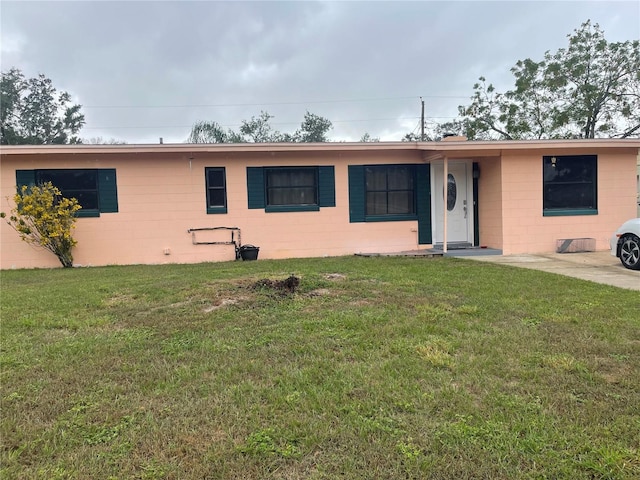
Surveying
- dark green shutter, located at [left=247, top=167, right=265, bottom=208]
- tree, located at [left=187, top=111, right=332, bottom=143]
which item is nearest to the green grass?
dark green shutter, located at [left=247, top=167, right=265, bottom=208]

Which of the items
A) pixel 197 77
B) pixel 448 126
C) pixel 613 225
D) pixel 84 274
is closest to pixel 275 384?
pixel 84 274

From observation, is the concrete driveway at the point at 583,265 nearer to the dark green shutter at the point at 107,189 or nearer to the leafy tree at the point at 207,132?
the dark green shutter at the point at 107,189

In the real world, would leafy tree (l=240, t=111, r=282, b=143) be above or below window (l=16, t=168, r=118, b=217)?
above

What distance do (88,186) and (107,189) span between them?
0.47 metres

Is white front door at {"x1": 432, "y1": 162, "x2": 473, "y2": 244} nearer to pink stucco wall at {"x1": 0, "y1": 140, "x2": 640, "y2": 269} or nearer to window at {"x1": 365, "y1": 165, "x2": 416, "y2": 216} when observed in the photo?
pink stucco wall at {"x1": 0, "y1": 140, "x2": 640, "y2": 269}

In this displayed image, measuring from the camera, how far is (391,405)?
257 centimetres

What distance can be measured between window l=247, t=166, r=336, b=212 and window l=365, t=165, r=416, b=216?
983 millimetres

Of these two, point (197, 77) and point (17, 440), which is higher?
point (197, 77)

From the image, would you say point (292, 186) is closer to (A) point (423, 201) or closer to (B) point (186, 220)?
(B) point (186, 220)

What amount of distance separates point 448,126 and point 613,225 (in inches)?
860

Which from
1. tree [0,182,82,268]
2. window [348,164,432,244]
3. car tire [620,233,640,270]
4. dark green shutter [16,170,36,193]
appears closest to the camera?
car tire [620,233,640,270]

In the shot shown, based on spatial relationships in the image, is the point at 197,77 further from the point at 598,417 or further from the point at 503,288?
the point at 598,417

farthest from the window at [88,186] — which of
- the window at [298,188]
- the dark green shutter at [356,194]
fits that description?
the dark green shutter at [356,194]

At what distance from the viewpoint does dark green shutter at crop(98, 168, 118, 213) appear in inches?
397
